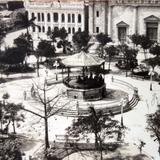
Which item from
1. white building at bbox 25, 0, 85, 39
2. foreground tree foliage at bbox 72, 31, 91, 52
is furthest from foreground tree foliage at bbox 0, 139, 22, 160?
white building at bbox 25, 0, 85, 39

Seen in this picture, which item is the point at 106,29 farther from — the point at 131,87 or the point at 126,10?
the point at 131,87

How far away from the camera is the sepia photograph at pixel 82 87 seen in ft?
116

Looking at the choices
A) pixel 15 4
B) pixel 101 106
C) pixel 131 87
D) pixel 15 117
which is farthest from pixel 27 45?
pixel 15 4

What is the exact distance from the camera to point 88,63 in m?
48.1

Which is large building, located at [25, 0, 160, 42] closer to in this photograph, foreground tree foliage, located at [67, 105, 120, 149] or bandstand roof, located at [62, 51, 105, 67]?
bandstand roof, located at [62, 51, 105, 67]

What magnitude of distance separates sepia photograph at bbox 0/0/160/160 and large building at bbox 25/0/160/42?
0.58 feet

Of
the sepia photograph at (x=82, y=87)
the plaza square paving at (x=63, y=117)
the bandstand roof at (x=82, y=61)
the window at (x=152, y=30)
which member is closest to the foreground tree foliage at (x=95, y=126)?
the sepia photograph at (x=82, y=87)

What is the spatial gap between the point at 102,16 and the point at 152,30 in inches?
402

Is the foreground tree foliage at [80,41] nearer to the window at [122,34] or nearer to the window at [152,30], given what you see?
the window at [122,34]

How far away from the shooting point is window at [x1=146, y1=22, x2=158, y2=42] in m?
77.9

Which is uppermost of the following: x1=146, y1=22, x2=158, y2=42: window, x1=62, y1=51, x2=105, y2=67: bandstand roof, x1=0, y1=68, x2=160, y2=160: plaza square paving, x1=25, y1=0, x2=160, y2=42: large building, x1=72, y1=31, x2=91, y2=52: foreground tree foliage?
x1=25, y1=0, x2=160, y2=42: large building

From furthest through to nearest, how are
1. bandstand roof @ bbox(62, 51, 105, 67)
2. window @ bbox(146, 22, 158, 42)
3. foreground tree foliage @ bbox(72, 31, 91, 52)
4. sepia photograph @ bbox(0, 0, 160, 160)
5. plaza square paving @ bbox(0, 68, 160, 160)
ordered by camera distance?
window @ bbox(146, 22, 158, 42), foreground tree foliage @ bbox(72, 31, 91, 52), bandstand roof @ bbox(62, 51, 105, 67), plaza square paving @ bbox(0, 68, 160, 160), sepia photograph @ bbox(0, 0, 160, 160)

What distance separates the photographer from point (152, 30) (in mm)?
78500

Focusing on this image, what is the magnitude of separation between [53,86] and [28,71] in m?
9.36
